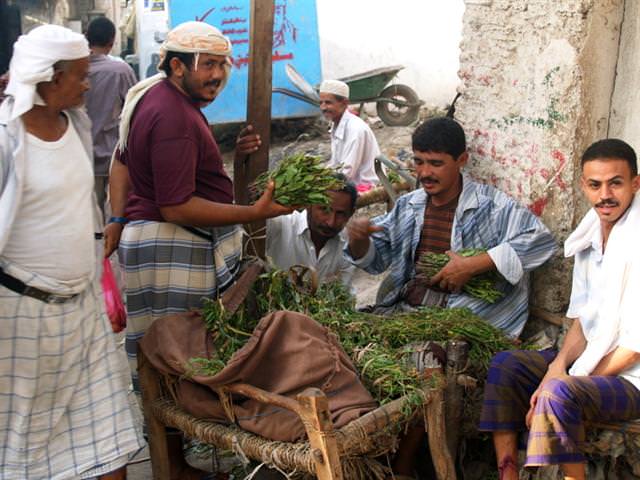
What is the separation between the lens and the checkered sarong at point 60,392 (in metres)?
3.38

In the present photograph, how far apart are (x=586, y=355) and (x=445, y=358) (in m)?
0.62

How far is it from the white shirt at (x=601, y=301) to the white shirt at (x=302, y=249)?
1.40 meters

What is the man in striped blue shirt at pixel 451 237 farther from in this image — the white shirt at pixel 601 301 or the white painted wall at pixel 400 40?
the white painted wall at pixel 400 40

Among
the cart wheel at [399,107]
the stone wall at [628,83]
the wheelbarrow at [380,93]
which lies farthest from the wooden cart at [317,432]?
the cart wheel at [399,107]

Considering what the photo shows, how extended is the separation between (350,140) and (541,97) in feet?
14.0

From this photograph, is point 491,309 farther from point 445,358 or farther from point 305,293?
point 305,293

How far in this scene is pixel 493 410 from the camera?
366 centimetres

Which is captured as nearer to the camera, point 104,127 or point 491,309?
point 491,309

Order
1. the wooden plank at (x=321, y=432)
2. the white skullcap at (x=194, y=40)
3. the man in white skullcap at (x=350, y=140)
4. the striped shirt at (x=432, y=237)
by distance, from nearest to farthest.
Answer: the wooden plank at (x=321, y=432)
the white skullcap at (x=194, y=40)
the striped shirt at (x=432, y=237)
the man in white skullcap at (x=350, y=140)

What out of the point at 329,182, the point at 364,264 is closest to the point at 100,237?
the point at 329,182

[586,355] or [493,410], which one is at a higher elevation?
[586,355]

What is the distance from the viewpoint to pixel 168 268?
4.11m

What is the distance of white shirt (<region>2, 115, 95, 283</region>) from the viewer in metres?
3.27

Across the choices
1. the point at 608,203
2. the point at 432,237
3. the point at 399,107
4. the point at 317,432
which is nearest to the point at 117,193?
the point at 432,237
